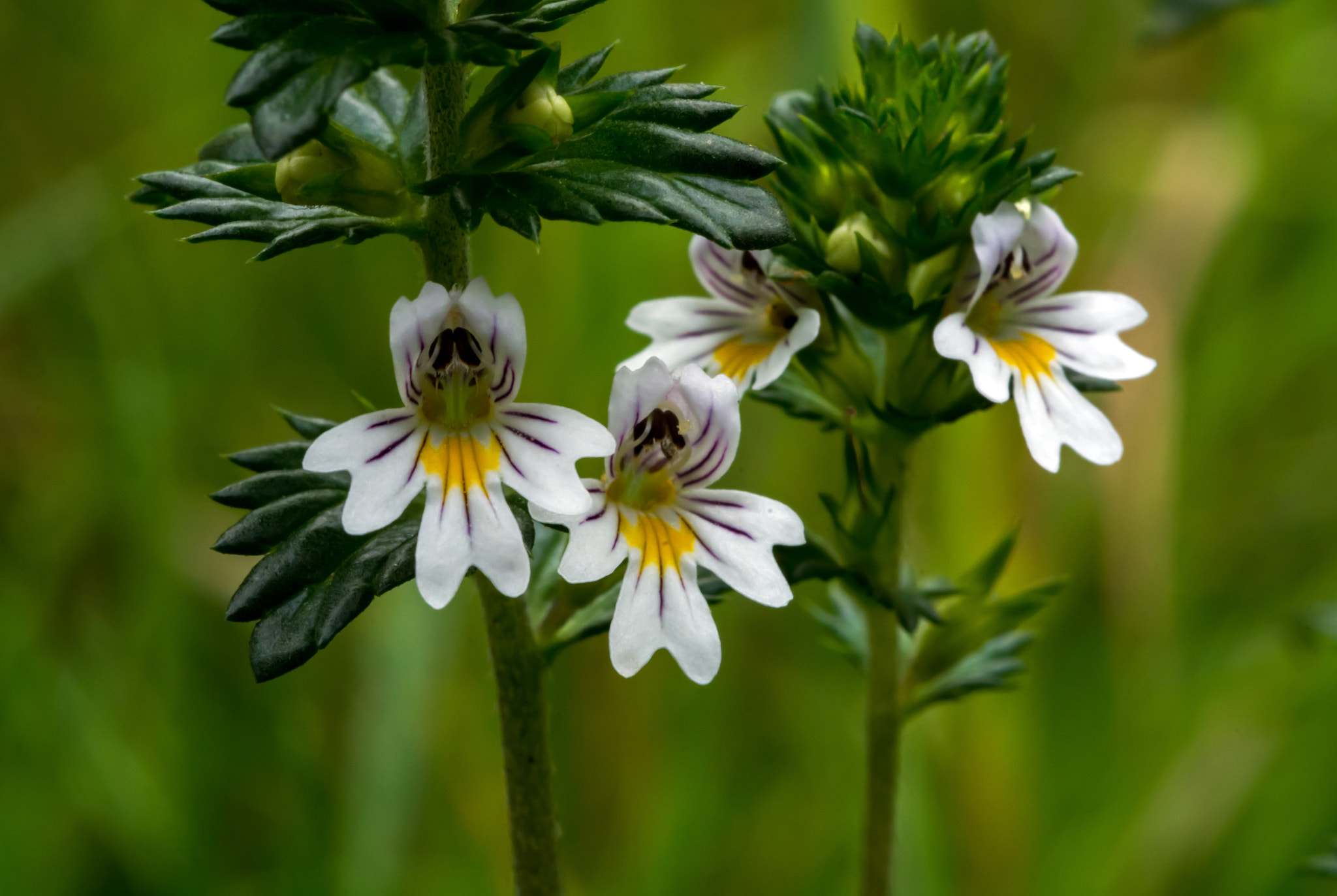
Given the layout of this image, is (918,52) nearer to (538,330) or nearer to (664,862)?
(664,862)

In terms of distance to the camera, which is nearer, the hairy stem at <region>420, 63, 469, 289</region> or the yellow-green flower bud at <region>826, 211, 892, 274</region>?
the hairy stem at <region>420, 63, 469, 289</region>

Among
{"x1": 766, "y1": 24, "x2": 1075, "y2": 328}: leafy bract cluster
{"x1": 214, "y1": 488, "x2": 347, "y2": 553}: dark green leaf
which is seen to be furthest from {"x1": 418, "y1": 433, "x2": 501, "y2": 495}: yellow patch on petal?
{"x1": 766, "y1": 24, "x2": 1075, "y2": 328}: leafy bract cluster

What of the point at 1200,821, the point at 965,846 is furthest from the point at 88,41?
the point at 1200,821

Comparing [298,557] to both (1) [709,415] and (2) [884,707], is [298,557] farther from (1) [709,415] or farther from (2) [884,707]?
(2) [884,707]

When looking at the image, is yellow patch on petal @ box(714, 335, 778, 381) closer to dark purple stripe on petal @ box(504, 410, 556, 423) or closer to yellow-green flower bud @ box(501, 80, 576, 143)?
dark purple stripe on petal @ box(504, 410, 556, 423)

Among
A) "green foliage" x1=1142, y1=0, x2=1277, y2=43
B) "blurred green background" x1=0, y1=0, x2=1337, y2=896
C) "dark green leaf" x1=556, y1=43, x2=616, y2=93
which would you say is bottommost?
"blurred green background" x1=0, y1=0, x2=1337, y2=896

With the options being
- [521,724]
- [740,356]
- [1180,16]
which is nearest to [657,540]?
[521,724]
